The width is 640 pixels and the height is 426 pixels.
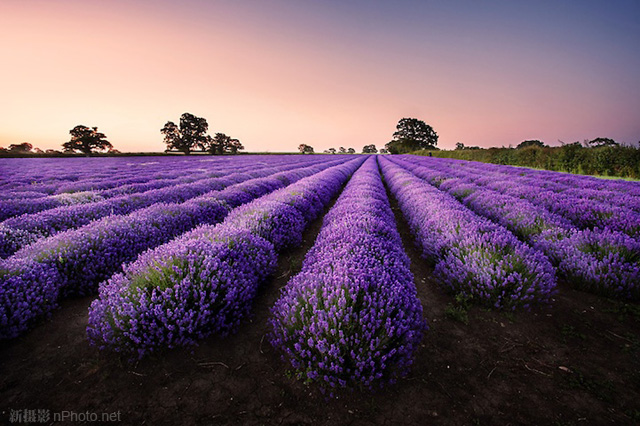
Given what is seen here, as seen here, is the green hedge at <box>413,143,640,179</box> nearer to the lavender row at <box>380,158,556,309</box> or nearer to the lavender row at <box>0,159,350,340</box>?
the lavender row at <box>380,158,556,309</box>

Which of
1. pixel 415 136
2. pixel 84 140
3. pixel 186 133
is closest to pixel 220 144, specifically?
pixel 186 133

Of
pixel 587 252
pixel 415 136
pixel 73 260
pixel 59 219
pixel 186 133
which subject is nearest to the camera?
pixel 73 260

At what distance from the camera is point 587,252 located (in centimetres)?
348

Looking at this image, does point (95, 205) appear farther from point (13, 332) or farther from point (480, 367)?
point (480, 367)

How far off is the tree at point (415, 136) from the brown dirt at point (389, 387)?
88.8 m

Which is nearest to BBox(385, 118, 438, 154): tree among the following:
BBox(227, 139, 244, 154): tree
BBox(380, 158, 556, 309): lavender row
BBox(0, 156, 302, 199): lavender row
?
BBox(227, 139, 244, 154): tree

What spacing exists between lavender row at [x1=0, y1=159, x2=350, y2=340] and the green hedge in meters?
21.3

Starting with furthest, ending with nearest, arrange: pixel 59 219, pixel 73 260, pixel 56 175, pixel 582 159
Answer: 1. pixel 582 159
2. pixel 56 175
3. pixel 59 219
4. pixel 73 260

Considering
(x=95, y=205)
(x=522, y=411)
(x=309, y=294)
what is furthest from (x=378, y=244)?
(x=95, y=205)

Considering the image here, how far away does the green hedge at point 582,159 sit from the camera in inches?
534

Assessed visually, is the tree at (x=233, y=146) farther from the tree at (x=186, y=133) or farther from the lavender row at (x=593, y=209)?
the lavender row at (x=593, y=209)

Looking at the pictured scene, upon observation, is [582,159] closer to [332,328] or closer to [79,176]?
[332,328]

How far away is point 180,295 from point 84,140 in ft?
249

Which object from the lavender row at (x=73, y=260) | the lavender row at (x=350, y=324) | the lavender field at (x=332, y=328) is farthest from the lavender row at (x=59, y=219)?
the lavender row at (x=350, y=324)
